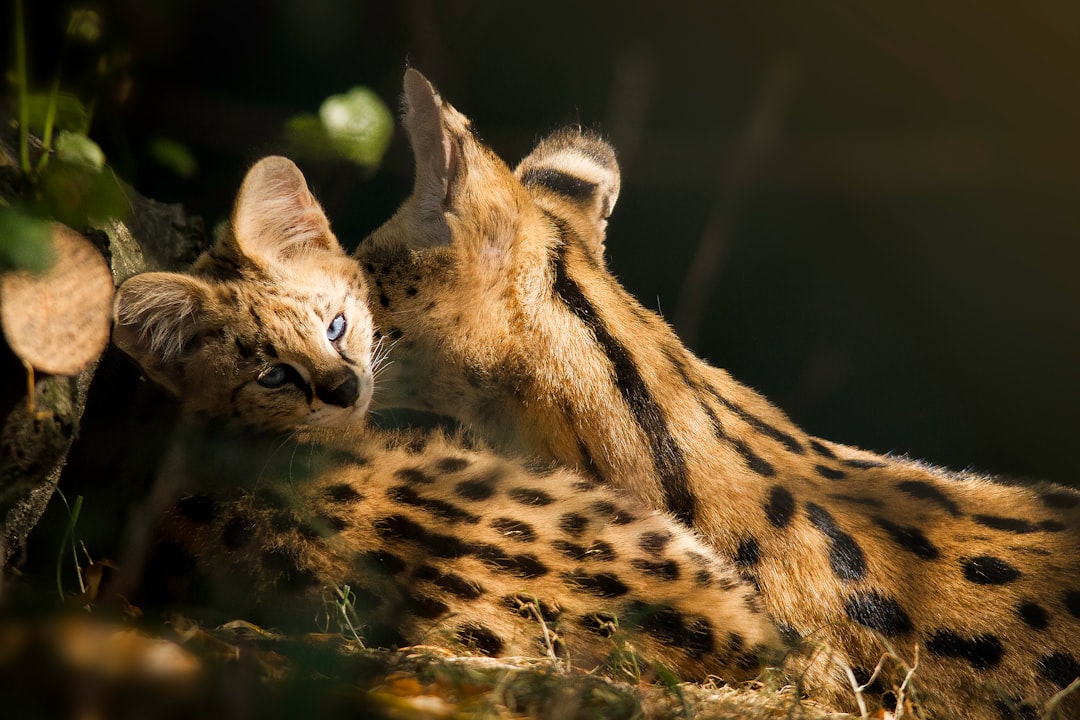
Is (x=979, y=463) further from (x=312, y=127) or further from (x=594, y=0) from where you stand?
(x=312, y=127)

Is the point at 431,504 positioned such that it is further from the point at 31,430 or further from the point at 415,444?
the point at 31,430

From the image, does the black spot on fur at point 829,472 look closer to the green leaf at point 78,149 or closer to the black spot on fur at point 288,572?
the black spot on fur at point 288,572

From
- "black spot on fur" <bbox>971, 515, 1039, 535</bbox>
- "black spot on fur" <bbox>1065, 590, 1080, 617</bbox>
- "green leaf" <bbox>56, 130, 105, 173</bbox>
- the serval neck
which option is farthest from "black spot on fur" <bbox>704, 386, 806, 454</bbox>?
"green leaf" <bbox>56, 130, 105, 173</bbox>

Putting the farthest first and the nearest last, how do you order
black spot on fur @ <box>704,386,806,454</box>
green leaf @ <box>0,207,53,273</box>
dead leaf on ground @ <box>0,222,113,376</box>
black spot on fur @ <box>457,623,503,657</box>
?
black spot on fur @ <box>704,386,806,454</box>, black spot on fur @ <box>457,623,503,657</box>, dead leaf on ground @ <box>0,222,113,376</box>, green leaf @ <box>0,207,53,273</box>

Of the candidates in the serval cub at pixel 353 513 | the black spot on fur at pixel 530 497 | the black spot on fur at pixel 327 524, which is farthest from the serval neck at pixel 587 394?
the black spot on fur at pixel 327 524

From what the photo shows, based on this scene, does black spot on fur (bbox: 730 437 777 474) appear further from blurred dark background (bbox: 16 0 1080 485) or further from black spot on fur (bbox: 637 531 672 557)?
blurred dark background (bbox: 16 0 1080 485)

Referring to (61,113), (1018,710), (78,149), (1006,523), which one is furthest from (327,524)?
(1006,523)
